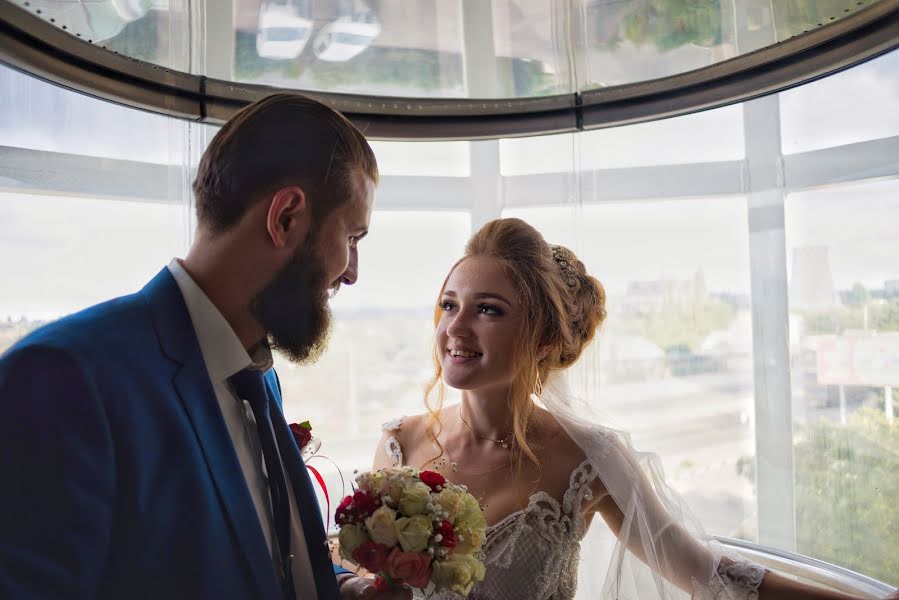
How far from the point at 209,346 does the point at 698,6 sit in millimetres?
2287

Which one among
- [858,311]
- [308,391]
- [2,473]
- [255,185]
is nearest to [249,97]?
[255,185]

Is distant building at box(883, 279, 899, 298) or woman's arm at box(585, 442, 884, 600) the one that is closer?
woman's arm at box(585, 442, 884, 600)

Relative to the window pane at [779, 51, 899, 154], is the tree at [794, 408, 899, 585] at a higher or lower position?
lower

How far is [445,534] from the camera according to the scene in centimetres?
173

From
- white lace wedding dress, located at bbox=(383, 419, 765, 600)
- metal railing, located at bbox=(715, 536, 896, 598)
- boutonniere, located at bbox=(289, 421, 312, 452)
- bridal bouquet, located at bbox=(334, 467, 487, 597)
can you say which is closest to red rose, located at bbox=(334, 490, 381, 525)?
bridal bouquet, located at bbox=(334, 467, 487, 597)

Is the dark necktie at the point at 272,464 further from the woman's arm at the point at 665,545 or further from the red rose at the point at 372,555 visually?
the woman's arm at the point at 665,545

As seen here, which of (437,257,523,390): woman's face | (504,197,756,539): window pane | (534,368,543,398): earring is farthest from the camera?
(504,197,756,539): window pane

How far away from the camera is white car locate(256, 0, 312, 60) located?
283 centimetres

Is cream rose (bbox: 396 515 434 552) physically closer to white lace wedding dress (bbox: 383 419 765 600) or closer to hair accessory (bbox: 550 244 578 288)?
white lace wedding dress (bbox: 383 419 765 600)

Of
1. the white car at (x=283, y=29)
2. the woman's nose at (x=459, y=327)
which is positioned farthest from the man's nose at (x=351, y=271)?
the white car at (x=283, y=29)

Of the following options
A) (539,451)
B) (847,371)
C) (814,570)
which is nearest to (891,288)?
(847,371)

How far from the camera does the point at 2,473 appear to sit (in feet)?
3.84

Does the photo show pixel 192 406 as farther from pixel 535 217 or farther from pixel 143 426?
pixel 535 217

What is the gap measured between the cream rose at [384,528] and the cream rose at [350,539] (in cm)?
4
